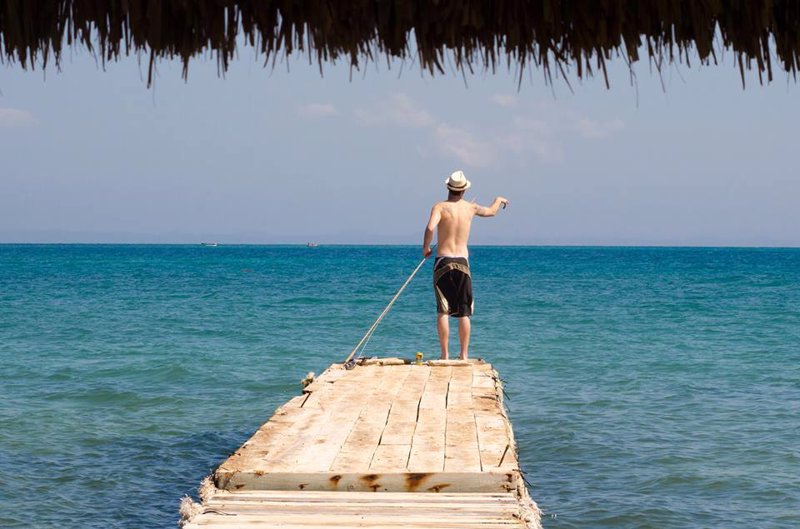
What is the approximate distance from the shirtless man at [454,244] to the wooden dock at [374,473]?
7.35 ft

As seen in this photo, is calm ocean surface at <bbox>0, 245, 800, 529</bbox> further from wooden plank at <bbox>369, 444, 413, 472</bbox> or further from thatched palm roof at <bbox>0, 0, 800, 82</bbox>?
thatched palm roof at <bbox>0, 0, 800, 82</bbox>

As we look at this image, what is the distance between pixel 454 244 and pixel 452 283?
0.39 metres

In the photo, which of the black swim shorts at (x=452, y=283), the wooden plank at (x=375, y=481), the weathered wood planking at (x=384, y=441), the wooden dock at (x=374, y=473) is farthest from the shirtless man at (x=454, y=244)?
the wooden plank at (x=375, y=481)

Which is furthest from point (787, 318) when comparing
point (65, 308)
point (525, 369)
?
point (65, 308)

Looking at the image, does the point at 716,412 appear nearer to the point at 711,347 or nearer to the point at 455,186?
the point at 455,186

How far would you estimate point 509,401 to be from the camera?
1189 centimetres

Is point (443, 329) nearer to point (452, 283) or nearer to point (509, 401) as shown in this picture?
point (452, 283)

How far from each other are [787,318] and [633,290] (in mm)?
16145

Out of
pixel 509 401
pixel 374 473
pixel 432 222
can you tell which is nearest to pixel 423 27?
pixel 374 473

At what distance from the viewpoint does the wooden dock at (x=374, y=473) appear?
13.8ft

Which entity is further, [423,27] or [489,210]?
[489,210]

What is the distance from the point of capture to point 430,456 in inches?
198

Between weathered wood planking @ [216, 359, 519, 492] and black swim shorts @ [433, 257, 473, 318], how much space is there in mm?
1044

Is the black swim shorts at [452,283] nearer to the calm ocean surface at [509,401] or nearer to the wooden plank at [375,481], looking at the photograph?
the calm ocean surface at [509,401]
